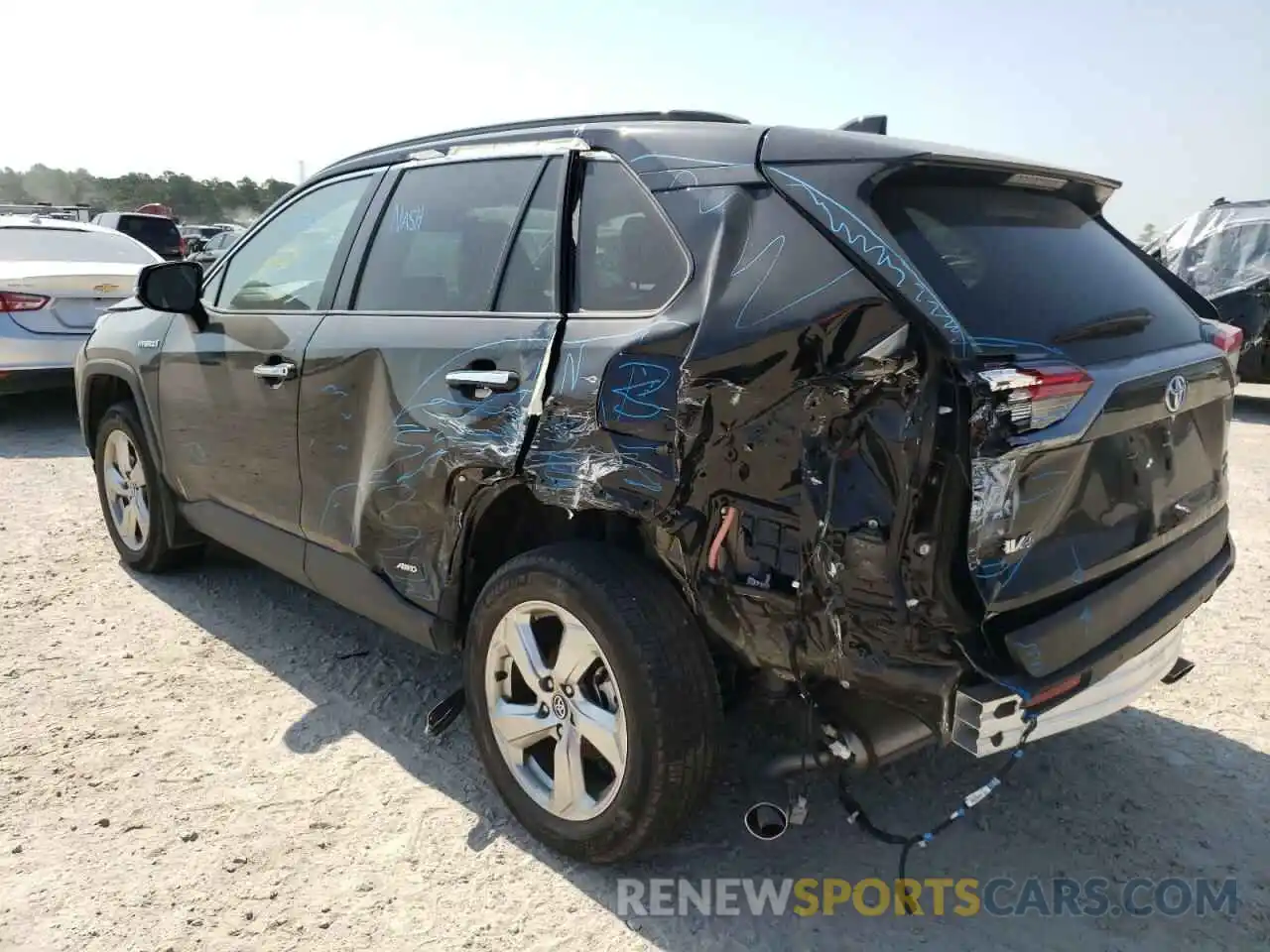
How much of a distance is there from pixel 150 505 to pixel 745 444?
3476 millimetres

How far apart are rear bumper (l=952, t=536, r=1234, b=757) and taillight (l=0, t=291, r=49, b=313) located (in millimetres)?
7831

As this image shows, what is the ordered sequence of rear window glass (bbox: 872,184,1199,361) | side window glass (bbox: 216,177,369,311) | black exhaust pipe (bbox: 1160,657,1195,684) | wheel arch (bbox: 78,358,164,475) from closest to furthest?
rear window glass (bbox: 872,184,1199,361) < black exhaust pipe (bbox: 1160,657,1195,684) < side window glass (bbox: 216,177,369,311) < wheel arch (bbox: 78,358,164,475)

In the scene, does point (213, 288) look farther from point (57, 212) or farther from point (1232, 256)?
point (57, 212)

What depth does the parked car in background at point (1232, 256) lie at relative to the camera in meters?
9.11

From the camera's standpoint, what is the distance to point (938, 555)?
1.94m

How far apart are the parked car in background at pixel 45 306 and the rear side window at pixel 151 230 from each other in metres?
10.1

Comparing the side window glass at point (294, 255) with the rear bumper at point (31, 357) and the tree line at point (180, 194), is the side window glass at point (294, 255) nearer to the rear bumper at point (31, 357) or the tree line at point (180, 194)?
the rear bumper at point (31, 357)

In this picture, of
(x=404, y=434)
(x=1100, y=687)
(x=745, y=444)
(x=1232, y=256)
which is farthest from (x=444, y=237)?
(x=1232, y=256)

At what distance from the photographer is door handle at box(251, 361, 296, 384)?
334 cm

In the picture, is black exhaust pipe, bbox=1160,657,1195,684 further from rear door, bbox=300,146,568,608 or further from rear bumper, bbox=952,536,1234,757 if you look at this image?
rear door, bbox=300,146,568,608

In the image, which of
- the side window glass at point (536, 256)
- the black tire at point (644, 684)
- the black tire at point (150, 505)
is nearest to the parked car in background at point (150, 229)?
the black tire at point (150, 505)

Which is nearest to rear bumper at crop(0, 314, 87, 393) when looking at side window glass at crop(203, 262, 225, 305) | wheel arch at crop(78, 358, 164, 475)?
wheel arch at crop(78, 358, 164, 475)

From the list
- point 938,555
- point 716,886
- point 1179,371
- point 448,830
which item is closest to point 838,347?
point 938,555

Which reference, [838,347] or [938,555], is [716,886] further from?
[838,347]
